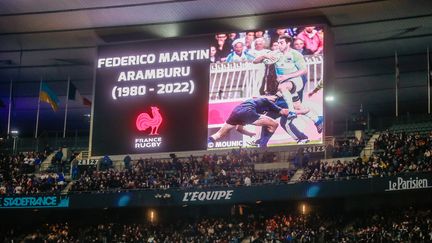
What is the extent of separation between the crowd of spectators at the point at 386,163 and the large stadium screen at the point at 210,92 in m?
1.48

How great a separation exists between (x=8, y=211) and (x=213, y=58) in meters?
14.0

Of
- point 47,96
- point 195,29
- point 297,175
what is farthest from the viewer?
point 47,96

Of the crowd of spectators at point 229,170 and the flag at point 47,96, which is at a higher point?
the flag at point 47,96

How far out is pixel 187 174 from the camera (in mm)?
36781

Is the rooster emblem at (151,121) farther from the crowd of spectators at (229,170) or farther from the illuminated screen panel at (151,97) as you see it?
the crowd of spectators at (229,170)

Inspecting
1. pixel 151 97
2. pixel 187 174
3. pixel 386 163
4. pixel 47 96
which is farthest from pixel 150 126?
pixel 386 163

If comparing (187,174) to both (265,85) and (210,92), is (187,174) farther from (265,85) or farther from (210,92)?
(265,85)

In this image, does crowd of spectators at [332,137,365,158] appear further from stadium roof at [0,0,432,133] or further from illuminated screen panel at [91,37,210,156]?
illuminated screen panel at [91,37,210,156]

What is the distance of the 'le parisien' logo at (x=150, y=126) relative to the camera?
37.8 m

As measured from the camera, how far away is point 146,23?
38.3m

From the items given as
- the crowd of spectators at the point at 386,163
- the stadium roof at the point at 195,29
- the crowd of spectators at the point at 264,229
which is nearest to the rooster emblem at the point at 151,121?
the stadium roof at the point at 195,29

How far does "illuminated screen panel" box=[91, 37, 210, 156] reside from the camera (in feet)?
123

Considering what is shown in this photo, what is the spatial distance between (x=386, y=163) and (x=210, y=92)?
928cm

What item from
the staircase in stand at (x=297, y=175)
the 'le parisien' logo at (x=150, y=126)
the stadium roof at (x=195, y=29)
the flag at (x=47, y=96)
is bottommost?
the staircase in stand at (x=297, y=175)
